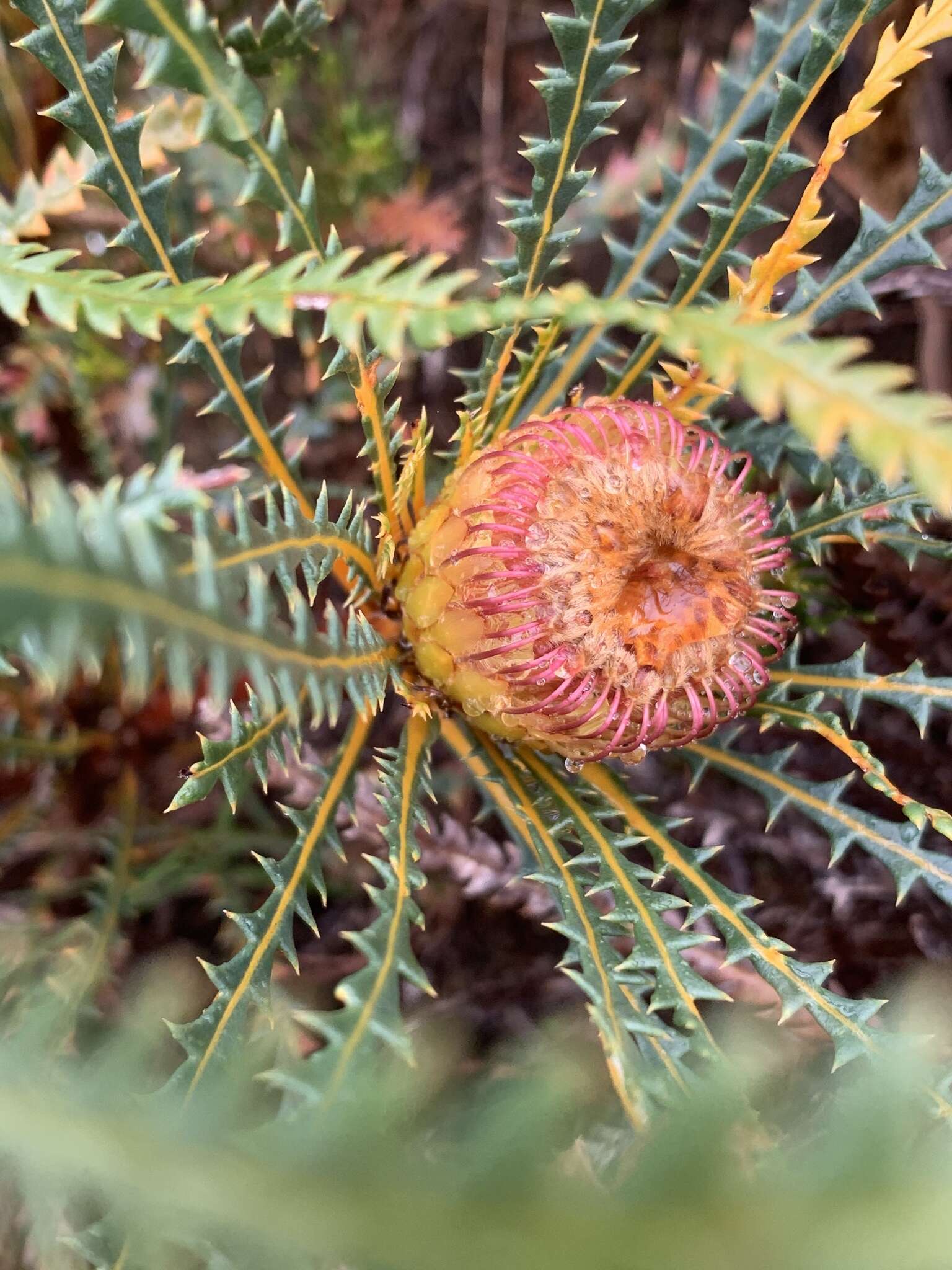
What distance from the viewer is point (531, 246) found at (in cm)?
73

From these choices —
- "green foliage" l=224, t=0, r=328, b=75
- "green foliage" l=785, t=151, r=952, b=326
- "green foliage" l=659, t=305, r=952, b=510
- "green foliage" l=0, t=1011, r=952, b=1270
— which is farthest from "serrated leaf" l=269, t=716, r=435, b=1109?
"green foliage" l=224, t=0, r=328, b=75

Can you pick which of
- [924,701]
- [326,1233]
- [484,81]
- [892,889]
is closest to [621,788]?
[924,701]

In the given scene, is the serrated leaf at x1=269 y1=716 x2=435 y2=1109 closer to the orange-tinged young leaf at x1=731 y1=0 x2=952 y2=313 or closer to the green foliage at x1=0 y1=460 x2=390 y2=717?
the green foliage at x1=0 y1=460 x2=390 y2=717

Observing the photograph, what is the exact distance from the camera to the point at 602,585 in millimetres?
651

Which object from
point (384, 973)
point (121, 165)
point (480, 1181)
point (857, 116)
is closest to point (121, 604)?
point (480, 1181)

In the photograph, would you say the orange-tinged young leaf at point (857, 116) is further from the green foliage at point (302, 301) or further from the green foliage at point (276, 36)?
the green foliage at point (276, 36)

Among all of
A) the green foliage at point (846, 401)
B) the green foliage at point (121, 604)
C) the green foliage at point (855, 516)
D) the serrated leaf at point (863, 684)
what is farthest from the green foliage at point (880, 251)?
the green foliage at point (121, 604)

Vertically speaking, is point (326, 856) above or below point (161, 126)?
below

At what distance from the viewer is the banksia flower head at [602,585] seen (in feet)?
2.14

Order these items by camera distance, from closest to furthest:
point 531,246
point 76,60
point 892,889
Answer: point 76,60 < point 531,246 < point 892,889

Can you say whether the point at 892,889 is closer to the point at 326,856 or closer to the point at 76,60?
the point at 326,856

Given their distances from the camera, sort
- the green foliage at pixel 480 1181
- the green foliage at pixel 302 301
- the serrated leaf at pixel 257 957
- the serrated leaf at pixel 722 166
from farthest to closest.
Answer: the serrated leaf at pixel 722 166
the serrated leaf at pixel 257 957
the green foliage at pixel 302 301
the green foliage at pixel 480 1181

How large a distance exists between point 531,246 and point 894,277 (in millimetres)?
465

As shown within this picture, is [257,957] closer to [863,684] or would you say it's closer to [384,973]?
[384,973]
